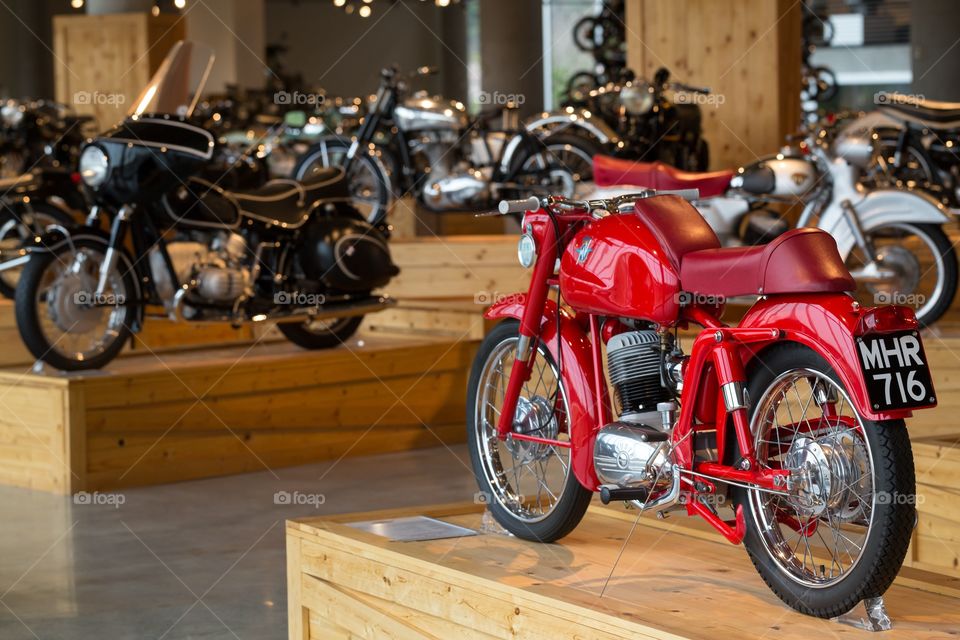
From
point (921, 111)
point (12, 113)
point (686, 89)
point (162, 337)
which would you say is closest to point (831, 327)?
point (921, 111)

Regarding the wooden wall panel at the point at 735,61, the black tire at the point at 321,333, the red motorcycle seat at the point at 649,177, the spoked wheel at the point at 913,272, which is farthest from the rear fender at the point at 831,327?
the wooden wall panel at the point at 735,61

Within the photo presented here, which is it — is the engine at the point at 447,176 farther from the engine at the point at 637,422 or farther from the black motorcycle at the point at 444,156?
the engine at the point at 637,422

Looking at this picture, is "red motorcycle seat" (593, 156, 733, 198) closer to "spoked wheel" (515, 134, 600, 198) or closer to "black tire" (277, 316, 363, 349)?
"black tire" (277, 316, 363, 349)

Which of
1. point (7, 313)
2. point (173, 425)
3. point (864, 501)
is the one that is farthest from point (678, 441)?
point (7, 313)

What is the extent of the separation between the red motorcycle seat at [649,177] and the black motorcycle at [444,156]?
211 cm

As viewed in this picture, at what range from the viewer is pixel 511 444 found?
340 centimetres

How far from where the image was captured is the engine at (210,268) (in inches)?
227

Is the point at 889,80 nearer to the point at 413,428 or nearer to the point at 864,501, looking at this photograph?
the point at 413,428

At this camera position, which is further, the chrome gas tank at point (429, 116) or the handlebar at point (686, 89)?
the chrome gas tank at point (429, 116)

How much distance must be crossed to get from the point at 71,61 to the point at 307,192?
6410 millimetres

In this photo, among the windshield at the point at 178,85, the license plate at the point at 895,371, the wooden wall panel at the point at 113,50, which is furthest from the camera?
the wooden wall panel at the point at 113,50

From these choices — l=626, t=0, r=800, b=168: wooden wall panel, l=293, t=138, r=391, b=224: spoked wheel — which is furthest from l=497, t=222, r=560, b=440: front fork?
l=293, t=138, r=391, b=224: spoked wheel

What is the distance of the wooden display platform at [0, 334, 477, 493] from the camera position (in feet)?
17.9

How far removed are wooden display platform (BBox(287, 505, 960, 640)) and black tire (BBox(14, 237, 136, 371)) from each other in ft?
8.21
